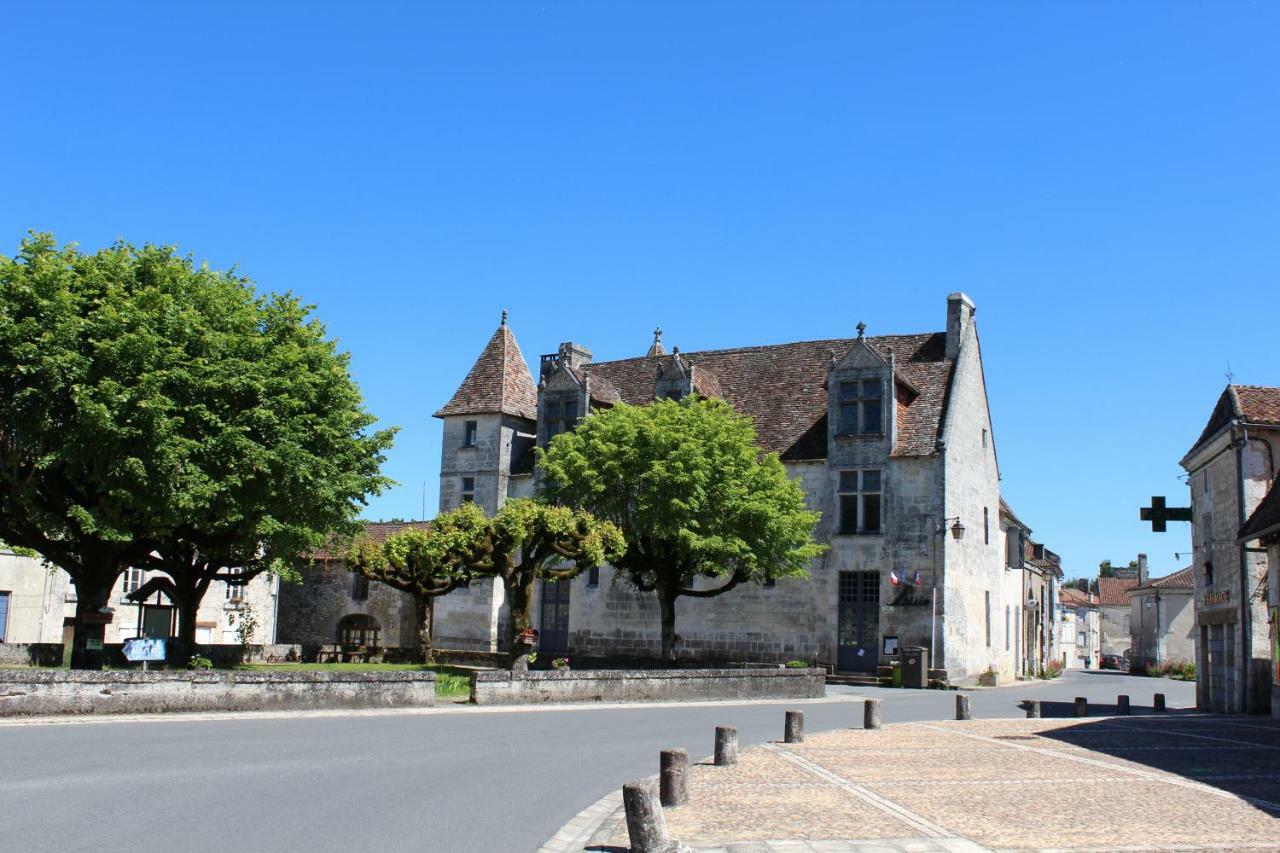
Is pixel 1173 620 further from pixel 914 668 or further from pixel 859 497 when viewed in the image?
pixel 914 668

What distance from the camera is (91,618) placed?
26500mm

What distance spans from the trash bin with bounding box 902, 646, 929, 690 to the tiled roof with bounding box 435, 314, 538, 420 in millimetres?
17599

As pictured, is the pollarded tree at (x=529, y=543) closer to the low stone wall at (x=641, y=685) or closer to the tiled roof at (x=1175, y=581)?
the low stone wall at (x=641, y=685)

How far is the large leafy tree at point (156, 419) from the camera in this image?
979 inches

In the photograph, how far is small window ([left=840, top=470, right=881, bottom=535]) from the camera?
39.2m

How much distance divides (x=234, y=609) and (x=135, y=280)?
20.7 meters

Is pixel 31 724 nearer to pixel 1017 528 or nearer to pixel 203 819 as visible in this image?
pixel 203 819

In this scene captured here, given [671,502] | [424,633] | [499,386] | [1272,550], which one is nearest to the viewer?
[1272,550]

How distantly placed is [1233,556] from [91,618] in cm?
2682

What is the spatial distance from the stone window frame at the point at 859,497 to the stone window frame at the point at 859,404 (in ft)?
4.46

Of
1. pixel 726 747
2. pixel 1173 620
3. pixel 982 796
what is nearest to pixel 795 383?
pixel 726 747

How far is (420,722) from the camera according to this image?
19.2 meters

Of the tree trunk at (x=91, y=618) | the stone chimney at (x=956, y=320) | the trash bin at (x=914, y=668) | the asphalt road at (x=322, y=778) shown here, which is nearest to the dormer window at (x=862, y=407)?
the stone chimney at (x=956, y=320)

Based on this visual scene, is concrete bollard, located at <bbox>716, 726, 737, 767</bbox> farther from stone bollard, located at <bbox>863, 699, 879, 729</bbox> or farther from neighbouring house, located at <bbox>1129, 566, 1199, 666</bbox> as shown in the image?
neighbouring house, located at <bbox>1129, 566, 1199, 666</bbox>
